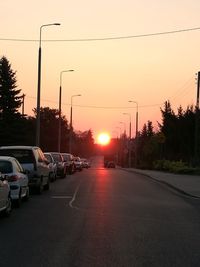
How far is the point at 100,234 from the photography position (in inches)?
526

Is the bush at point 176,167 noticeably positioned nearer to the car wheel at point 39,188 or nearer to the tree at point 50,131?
the car wheel at point 39,188

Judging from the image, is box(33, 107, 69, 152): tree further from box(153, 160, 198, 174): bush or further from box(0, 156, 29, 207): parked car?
box(0, 156, 29, 207): parked car

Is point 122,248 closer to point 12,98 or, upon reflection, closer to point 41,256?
point 41,256

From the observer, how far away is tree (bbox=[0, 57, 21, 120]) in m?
81.6

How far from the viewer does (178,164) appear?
57.4 m

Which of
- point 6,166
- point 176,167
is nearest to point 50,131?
point 176,167

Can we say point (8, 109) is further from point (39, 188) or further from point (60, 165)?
point (39, 188)

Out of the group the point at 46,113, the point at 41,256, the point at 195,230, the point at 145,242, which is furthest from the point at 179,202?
the point at 46,113

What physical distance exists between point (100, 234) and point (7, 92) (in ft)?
229

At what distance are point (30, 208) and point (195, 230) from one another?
6.31m

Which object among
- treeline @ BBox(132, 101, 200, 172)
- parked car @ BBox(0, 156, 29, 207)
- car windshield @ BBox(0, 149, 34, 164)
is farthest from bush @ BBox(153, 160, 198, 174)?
parked car @ BBox(0, 156, 29, 207)

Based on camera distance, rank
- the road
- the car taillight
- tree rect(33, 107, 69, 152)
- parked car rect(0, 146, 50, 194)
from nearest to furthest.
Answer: the road < the car taillight < parked car rect(0, 146, 50, 194) < tree rect(33, 107, 69, 152)

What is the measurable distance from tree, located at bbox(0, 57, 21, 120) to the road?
60.8 m

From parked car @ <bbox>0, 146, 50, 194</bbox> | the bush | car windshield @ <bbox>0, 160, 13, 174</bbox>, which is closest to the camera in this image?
car windshield @ <bbox>0, 160, 13, 174</bbox>
